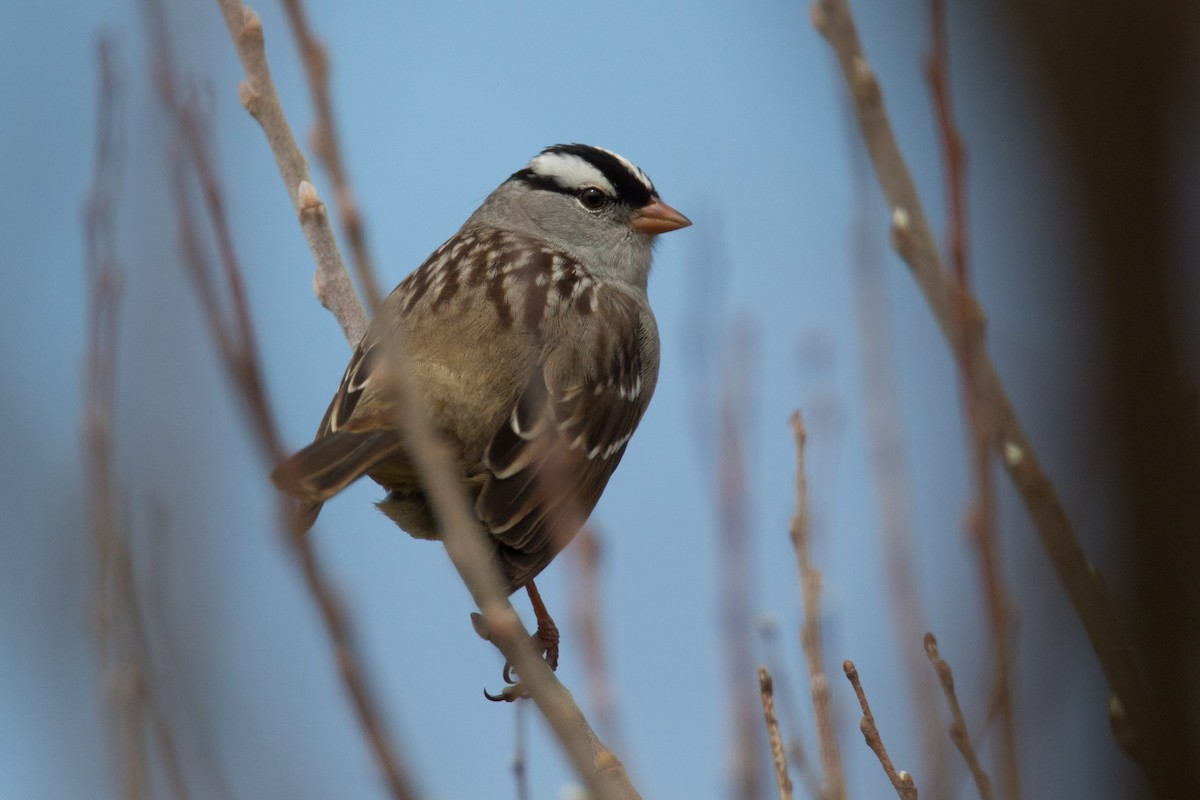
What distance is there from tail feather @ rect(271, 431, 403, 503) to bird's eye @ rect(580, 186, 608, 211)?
1820mm

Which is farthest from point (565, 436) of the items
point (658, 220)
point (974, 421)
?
point (974, 421)

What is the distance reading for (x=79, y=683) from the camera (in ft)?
13.3

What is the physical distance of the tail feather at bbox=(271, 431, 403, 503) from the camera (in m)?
2.80

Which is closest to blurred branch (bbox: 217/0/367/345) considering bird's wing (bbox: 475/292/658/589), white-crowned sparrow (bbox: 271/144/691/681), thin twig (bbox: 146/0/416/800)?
white-crowned sparrow (bbox: 271/144/691/681)

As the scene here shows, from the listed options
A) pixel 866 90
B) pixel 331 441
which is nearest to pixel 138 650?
pixel 331 441

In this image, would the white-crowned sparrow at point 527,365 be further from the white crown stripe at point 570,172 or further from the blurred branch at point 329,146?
the blurred branch at point 329,146

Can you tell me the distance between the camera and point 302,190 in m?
3.18

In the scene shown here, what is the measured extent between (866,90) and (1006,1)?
0.96m

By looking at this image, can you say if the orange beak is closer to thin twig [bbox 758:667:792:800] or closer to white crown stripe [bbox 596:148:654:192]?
white crown stripe [bbox 596:148:654:192]

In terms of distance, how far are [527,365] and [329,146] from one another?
7.55 feet

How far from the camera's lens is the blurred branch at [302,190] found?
2.84 meters

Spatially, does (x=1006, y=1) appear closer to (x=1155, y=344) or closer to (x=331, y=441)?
(x=1155, y=344)

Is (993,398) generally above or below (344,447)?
above

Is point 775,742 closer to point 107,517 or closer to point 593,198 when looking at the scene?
point 107,517
